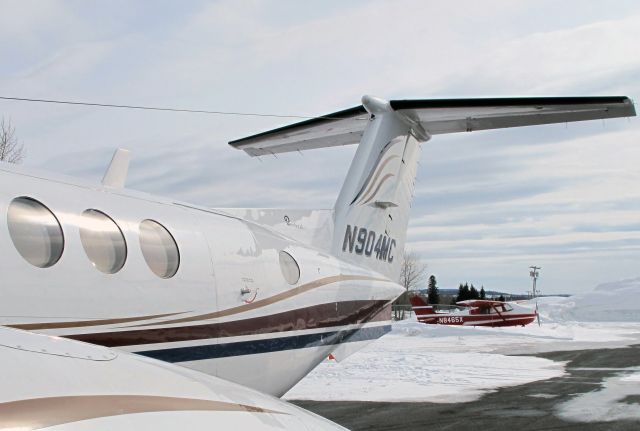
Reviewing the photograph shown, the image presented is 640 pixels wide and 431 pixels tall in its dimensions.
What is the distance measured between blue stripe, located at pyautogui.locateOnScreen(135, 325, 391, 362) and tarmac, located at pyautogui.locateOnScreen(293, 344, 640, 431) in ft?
5.08

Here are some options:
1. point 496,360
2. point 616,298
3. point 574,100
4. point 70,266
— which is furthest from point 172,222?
point 616,298

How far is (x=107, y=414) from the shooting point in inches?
86.1

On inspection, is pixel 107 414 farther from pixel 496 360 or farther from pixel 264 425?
pixel 496 360

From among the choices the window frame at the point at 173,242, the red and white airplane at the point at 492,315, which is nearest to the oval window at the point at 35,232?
the window frame at the point at 173,242

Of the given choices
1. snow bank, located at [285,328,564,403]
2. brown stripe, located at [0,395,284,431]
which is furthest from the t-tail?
brown stripe, located at [0,395,284,431]

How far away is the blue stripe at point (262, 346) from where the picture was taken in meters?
4.86

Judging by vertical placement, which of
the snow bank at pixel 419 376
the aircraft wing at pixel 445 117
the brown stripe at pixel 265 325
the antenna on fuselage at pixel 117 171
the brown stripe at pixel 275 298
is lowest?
the snow bank at pixel 419 376

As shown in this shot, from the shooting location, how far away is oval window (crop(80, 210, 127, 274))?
4461 millimetres

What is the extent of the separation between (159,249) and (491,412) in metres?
6.42

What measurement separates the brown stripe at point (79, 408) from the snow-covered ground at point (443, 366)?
821cm

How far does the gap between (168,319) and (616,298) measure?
5320 centimetres

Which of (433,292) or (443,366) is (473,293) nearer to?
(433,292)

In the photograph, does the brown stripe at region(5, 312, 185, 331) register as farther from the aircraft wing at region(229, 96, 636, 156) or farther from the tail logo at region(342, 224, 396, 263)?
the aircraft wing at region(229, 96, 636, 156)

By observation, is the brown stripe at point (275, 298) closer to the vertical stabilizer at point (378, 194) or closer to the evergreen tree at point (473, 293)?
the vertical stabilizer at point (378, 194)
